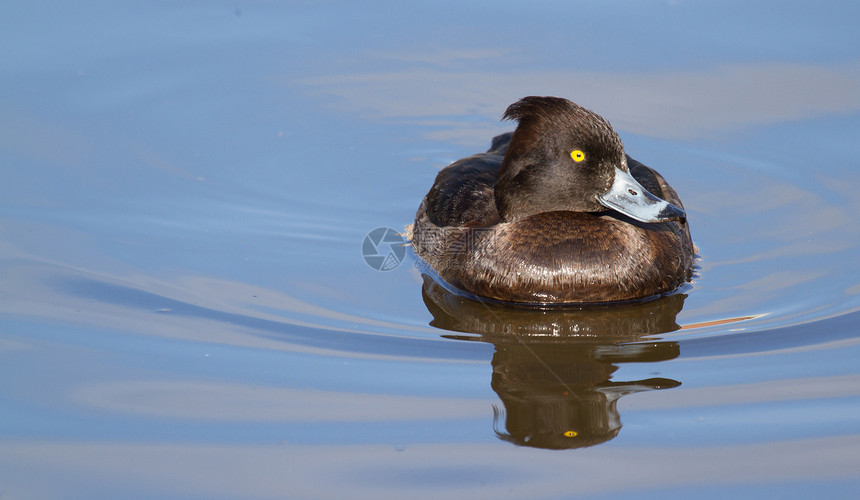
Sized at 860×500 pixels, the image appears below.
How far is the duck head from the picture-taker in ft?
19.9

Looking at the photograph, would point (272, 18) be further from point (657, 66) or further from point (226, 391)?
point (226, 391)

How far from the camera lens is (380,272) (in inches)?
269

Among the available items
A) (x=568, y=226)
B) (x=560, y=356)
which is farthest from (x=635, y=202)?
(x=560, y=356)

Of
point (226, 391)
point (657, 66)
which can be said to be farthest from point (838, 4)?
point (226, 391)

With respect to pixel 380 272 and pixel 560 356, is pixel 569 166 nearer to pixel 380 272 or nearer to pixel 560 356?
pixel 560 356

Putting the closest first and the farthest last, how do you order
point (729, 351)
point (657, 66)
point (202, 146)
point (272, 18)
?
point (729, 351) < point (202, 146) < point (657, 66) < point (272, 18)

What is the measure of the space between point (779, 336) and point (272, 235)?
10.6 ft

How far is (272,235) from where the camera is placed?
7.16 meters

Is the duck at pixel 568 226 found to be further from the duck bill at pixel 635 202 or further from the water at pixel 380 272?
the water at pixel 380 272

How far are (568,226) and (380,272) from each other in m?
1.23

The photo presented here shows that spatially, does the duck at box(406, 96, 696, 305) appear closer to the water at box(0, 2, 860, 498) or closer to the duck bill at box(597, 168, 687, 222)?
the duck bill at box(597, 168, 687, 222)

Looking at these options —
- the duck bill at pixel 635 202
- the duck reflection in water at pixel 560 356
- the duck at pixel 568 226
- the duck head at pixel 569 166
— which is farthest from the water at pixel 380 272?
the duck head at pixel 569 166

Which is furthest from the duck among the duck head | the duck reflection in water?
the duck reflection in water

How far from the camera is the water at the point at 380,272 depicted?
15.6 ft
